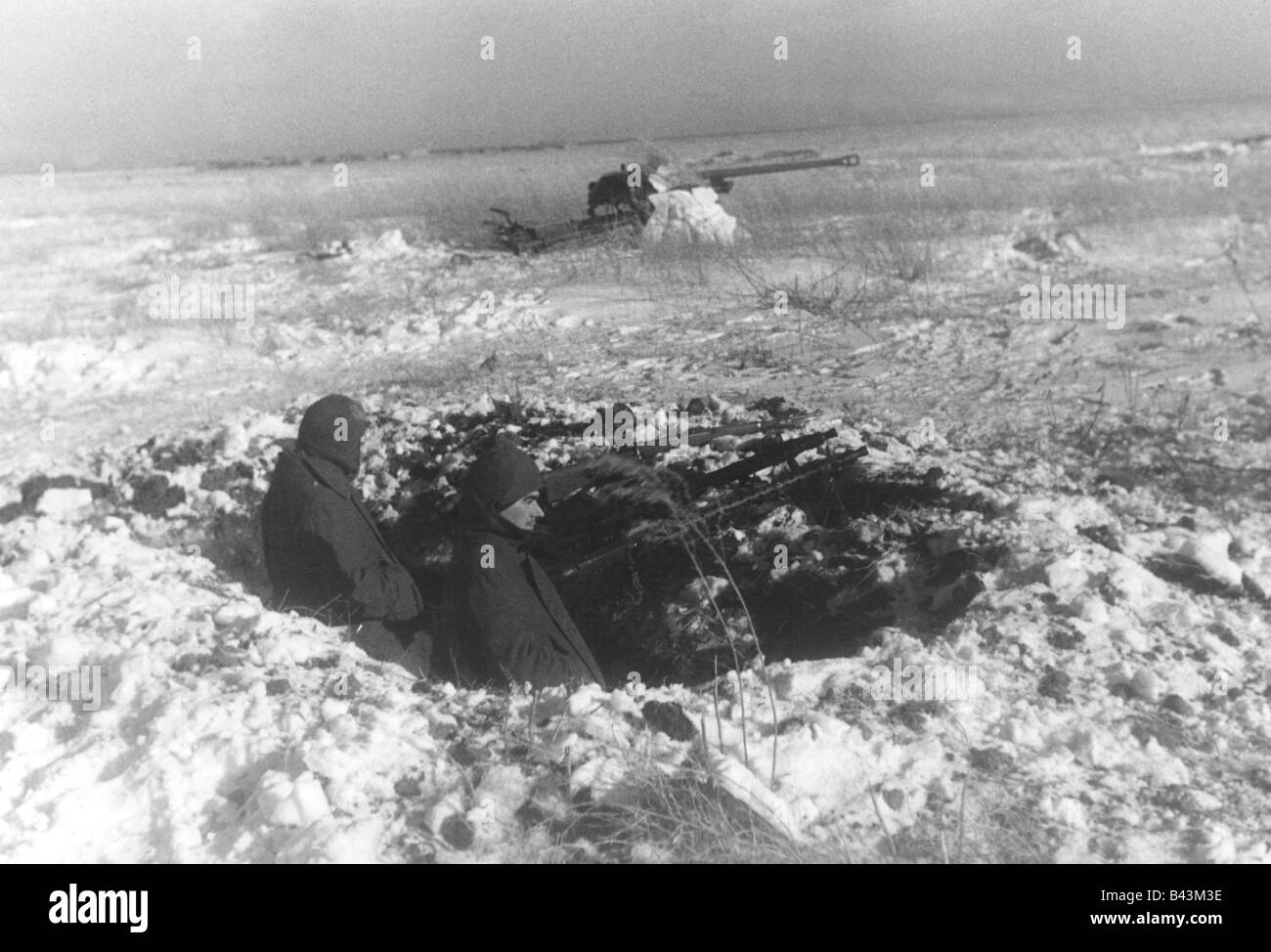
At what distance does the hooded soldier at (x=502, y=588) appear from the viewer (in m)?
3.64

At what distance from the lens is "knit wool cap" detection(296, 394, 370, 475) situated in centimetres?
405

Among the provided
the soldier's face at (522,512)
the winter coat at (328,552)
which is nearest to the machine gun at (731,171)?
the winter coat at (328,552)

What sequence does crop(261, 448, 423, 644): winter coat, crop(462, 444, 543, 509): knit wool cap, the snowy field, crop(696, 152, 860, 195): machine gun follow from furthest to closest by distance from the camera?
1. crop(696, 152, 860, 195): machine gun
2. crop(261, 448, 423, 644): winter coat
3. crop(462, 444, 543, 509): knit wool cap
4. the snowy field

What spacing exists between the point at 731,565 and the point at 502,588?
124 cm

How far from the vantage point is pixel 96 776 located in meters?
3.22

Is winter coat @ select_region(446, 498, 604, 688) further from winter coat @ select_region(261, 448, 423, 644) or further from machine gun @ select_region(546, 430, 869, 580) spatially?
machine gun @ select_region(546, 430, 869, 580)

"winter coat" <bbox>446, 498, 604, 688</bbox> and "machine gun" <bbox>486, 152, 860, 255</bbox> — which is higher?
"machine gun" <bbox>486, 152, 860, 255</bbox>

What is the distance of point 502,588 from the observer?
370cm

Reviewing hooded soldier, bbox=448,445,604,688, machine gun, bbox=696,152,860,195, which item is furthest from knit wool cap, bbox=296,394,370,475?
machine gun, bbox=696,152,860,195

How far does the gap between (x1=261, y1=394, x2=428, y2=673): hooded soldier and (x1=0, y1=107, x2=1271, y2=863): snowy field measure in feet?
0.74

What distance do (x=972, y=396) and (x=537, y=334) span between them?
114 inches

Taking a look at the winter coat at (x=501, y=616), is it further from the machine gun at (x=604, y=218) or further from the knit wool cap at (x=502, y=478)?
the machine gun at (x=604, y=218)

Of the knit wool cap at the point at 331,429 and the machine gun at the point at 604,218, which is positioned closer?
the knit wool cap at the point at 331,429

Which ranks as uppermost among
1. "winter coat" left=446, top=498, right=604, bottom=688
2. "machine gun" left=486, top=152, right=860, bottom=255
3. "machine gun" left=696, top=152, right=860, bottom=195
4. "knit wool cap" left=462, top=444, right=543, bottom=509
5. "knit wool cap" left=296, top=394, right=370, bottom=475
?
"machine gun" left=696, top=152, right=860, bottom=195
